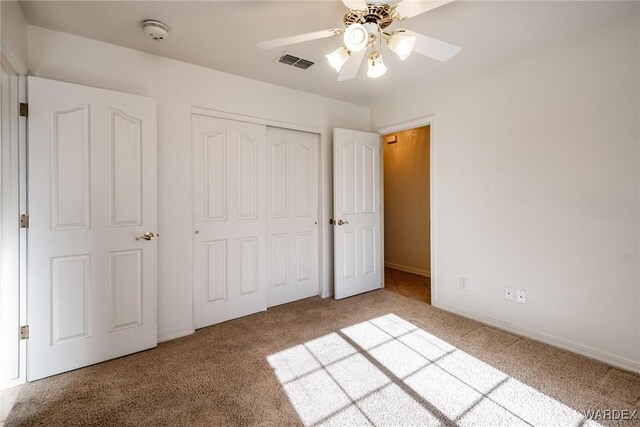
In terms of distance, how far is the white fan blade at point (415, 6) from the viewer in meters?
1.43

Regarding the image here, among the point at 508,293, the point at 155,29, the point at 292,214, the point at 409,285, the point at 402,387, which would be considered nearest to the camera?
the point at 402,387

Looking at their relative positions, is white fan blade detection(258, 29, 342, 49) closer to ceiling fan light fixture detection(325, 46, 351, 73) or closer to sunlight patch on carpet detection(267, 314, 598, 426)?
ceiling fan light fixture detection(325, 46, 351, 73)

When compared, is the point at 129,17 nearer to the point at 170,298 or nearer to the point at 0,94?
the point at 0,94

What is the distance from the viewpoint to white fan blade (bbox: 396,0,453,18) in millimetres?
1431

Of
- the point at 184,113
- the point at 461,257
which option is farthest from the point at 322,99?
the point at 461,257

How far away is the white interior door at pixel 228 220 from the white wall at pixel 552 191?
1982 mm

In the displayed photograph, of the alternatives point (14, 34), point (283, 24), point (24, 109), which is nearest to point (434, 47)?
point (283, 24)

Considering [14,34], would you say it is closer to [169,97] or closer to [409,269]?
[169,97]

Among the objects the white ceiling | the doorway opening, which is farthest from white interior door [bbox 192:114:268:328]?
the doorway opening

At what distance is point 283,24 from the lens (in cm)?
212

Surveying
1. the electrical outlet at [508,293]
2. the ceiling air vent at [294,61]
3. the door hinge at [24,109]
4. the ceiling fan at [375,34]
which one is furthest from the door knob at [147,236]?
the electrical outlet at [508,293]

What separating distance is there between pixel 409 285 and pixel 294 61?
3168mm

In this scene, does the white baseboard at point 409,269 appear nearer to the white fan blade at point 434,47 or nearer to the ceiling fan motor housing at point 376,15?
the white fan blade at point 434,47

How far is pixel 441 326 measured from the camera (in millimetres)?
2822
